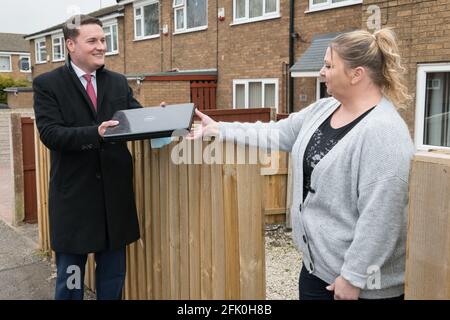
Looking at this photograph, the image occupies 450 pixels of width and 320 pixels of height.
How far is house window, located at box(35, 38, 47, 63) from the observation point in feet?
91.9

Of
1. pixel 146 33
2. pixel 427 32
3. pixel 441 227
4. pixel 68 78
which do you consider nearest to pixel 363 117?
pixel 441 227

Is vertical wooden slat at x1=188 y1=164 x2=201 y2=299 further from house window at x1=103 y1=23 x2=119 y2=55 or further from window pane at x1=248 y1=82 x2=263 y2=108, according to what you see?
house window at x1=103 y1=23 x2=119 y2=55

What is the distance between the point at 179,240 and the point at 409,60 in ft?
18.9

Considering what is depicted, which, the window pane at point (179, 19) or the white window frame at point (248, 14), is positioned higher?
the window pane at point (179, 19)

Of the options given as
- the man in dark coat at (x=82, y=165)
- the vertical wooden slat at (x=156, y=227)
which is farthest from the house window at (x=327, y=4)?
the man in dark coat at (x=82, y=165)

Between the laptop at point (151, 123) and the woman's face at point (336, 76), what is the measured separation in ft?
2.47

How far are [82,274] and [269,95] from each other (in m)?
10.1

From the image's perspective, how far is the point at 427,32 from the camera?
697 centimetres

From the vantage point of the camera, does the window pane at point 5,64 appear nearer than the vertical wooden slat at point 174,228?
No

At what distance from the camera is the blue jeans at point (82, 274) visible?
9.35ft

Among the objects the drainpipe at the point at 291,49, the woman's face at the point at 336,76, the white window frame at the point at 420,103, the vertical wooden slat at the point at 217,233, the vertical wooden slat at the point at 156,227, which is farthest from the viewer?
the drainpipe at the point at 291,49

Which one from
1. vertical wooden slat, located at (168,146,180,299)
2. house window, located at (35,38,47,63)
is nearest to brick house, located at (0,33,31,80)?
house window, located at (35,38,47,63)

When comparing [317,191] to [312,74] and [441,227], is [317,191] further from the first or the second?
[312,74]

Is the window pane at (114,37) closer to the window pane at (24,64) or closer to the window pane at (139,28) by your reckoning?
the window pane at (139,28)
